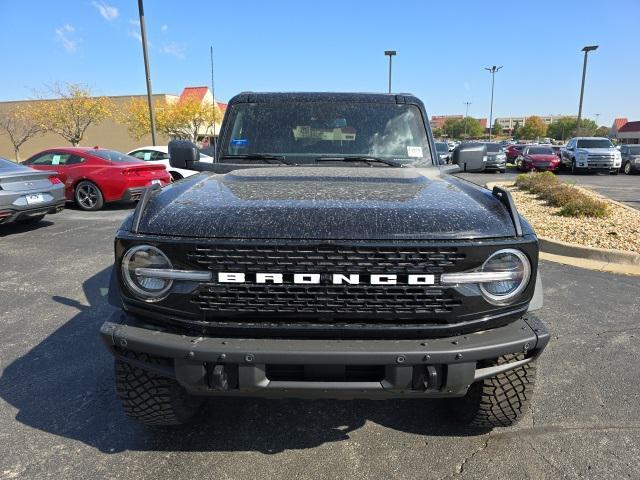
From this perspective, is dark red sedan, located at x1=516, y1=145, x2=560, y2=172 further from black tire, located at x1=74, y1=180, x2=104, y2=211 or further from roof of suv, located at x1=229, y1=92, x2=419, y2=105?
roof of suv, located at x1=229, y1=92, x2=419, y2=105

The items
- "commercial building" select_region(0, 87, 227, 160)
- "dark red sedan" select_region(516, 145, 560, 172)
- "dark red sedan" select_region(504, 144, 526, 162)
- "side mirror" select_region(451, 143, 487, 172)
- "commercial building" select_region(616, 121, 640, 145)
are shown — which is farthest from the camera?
→ "commercial building" select_region(616, 121, 640, 145)

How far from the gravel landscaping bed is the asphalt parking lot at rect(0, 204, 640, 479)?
10.8ft

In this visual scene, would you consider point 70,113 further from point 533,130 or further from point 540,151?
point 533,130

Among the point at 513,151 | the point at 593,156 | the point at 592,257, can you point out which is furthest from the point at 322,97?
the point at 513,151

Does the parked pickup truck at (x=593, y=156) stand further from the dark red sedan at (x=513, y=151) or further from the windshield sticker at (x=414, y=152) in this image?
the windshield sticker at (x=414, y=152)

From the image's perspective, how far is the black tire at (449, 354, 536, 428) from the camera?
2.44 metres

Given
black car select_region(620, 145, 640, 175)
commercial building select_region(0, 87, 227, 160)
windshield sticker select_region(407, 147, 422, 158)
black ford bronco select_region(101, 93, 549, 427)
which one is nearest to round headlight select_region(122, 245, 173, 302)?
black ford bronco select_region(101, 93, 549, 427)

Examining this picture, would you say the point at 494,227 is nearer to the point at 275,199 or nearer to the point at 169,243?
the point at 275,199

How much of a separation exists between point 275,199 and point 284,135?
1497 mm

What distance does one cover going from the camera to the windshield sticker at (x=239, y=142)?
146 inches

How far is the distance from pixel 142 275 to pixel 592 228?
7765 mm

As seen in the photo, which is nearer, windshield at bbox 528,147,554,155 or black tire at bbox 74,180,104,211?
black tire at bbox 74,180,104,211

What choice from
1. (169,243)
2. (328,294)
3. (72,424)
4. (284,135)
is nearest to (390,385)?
(328,294)

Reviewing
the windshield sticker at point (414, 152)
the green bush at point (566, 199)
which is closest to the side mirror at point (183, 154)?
the windshield sticker at point (414, 152)
